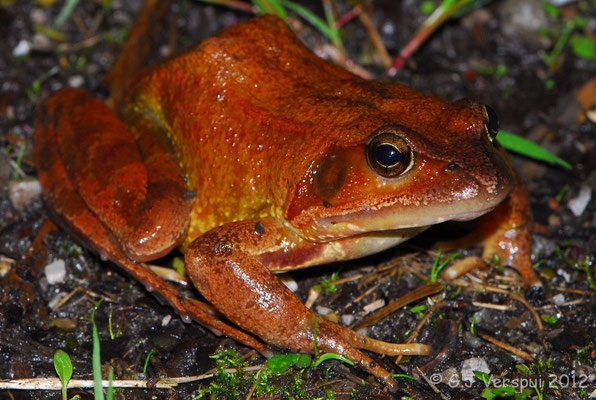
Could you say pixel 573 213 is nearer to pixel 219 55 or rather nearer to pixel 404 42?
pixel 404 42

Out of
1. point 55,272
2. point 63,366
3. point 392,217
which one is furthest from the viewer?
point 55,272

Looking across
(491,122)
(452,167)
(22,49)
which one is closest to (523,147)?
(491,122)

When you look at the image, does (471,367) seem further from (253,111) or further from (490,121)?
(253,111)

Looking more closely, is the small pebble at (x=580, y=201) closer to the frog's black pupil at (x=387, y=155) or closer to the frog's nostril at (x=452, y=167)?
the frog's nostril at (x=452, y=167)

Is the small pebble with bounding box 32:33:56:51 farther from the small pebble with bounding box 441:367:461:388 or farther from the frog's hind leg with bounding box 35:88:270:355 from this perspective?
the small pebble with bounding box 441:367:461:388

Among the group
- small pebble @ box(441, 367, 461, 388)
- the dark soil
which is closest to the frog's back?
the dark soil

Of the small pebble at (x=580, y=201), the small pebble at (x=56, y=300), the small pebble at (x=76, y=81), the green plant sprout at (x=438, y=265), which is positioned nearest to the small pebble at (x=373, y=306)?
the green plant sprout at (x=438, y=265)
